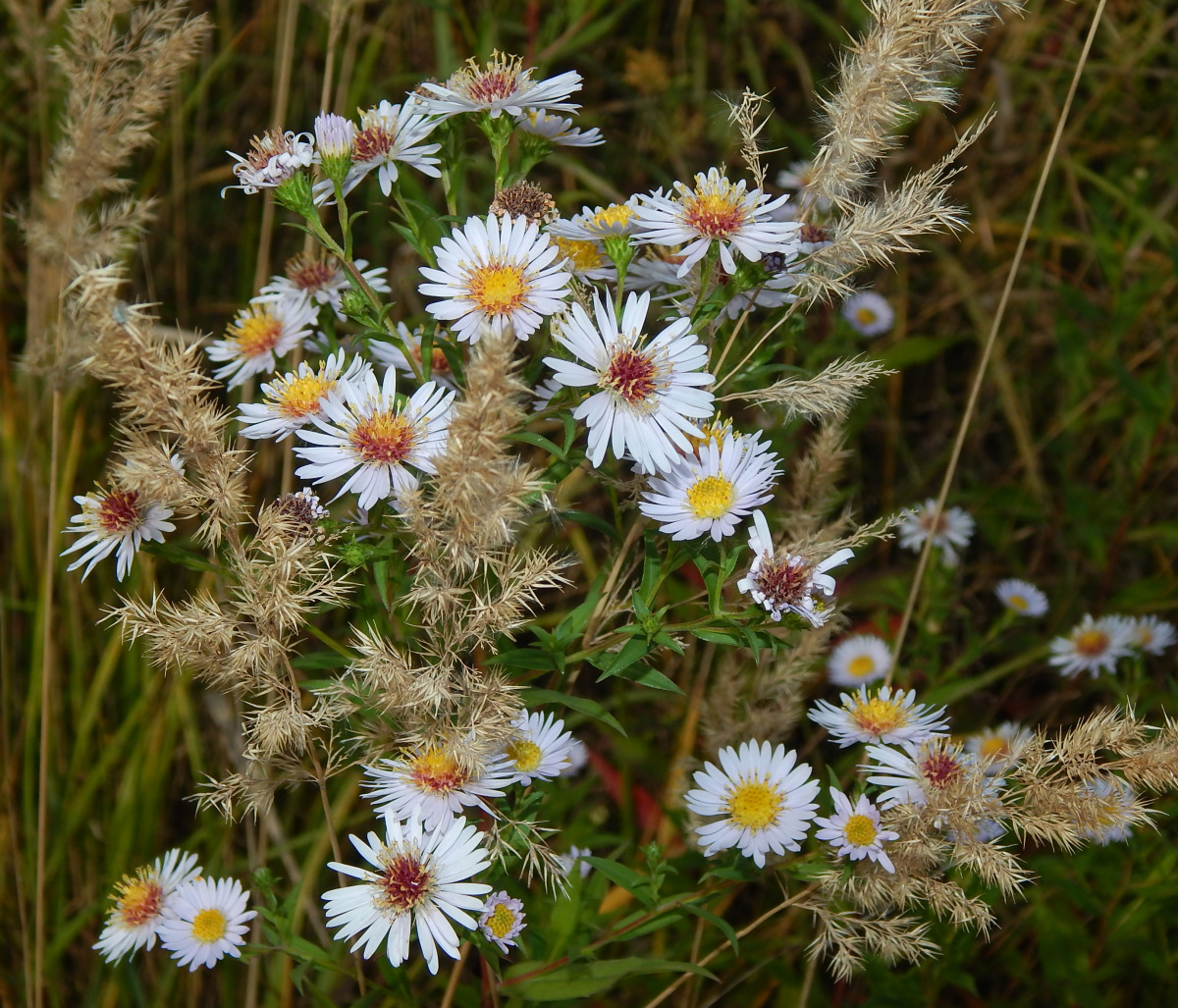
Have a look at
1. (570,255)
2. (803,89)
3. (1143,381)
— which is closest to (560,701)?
(570,255)

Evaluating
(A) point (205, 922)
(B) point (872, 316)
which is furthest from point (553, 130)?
(B) point (872, 316)

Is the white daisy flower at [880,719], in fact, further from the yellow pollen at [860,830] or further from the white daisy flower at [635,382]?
the white daisy flower at [635,382]

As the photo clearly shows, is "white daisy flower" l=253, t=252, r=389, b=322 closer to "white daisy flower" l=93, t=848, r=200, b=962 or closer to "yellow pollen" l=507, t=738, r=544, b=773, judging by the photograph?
"yellow pollen" l=507, t=738, r=544, b=773

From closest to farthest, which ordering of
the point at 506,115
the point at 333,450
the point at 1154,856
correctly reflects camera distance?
1. the point at 333,450
2. the point at 506,115
3. the point at 1154,856

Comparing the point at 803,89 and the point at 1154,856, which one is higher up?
the point at 803,89

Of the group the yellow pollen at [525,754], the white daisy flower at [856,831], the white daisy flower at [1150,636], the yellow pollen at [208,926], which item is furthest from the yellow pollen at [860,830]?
the white daisy flower at [1150,636]

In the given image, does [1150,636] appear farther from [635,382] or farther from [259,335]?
[259,335]

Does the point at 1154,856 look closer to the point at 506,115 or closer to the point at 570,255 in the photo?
the point at 570,255
